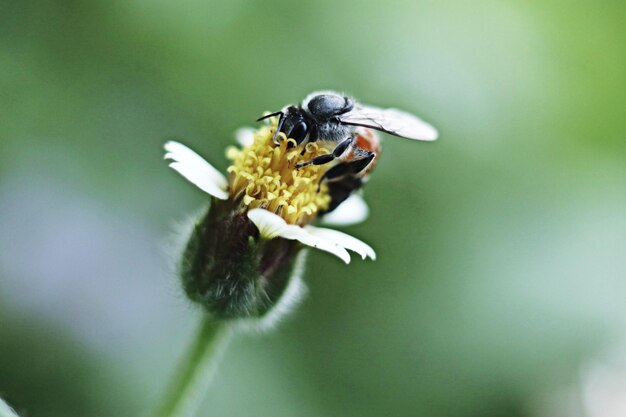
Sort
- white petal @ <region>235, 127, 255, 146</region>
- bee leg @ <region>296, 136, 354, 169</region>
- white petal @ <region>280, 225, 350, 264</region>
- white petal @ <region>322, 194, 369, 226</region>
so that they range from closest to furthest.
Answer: white petal @ <region>280, 225, 350, 264</region> < bee leg @ <region>296, 136, 354, 169</region> < white petal @ <region>235, 127, 255, 146</region> < white petal @ <region>322, 194, 369, 226</region>

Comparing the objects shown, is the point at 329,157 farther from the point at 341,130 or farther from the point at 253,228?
the point at 253,228

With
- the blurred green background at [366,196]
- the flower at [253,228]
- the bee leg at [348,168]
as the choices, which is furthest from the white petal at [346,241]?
the blurred green background at [366,196]

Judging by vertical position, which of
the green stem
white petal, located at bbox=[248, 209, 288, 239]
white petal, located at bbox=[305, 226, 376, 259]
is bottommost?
the green stem

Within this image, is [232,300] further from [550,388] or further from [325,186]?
[550,388]

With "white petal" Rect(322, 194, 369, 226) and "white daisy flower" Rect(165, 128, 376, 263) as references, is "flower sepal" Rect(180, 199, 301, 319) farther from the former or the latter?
"white petal" Rect(322, 194, 369, 226)

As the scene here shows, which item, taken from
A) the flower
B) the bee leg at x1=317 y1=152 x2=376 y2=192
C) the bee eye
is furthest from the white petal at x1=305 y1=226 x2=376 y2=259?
the bee eye

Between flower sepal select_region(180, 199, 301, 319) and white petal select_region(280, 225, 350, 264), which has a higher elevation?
white petal select_region(280, 225, 350, 264)
